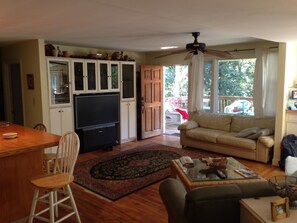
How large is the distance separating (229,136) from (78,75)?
3.30m

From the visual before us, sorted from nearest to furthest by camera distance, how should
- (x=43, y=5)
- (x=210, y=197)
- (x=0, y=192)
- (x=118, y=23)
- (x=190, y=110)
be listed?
(x=210, y=197)
(x=43, y=5)
(x=0, y=192)
(x=118, y=23)
(x=190, y=110)

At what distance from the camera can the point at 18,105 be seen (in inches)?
220

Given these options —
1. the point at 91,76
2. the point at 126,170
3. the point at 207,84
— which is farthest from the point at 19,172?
the point at 207,84

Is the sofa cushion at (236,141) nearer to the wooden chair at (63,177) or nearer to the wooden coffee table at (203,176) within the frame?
the wooden coffee table at (203,176)

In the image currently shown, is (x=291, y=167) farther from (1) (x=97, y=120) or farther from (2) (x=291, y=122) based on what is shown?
(1) (x=97, y=120)

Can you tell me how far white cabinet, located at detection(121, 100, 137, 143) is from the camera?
6.31 meters

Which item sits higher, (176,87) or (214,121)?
(176,87)

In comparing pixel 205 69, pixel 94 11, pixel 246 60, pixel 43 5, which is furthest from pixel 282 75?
pixel 43 5

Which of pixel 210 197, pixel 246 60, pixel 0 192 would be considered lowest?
pixel 0 192

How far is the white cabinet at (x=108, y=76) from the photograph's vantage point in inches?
226

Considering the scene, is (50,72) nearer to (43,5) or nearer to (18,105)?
(18,105)

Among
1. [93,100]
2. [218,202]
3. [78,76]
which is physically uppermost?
[78,76]

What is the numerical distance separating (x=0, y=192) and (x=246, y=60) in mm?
5175

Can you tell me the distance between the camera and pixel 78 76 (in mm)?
5363
